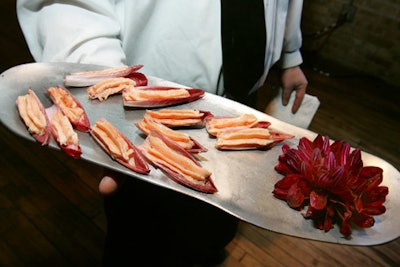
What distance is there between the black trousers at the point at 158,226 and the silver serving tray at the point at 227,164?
0.69 feet

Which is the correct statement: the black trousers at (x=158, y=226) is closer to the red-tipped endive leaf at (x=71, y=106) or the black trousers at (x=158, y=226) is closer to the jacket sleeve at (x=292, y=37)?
the red-tipped endive leaf at (x=71, y=106)

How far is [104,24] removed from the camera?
810 millimetres

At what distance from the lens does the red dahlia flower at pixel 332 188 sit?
2.19ft

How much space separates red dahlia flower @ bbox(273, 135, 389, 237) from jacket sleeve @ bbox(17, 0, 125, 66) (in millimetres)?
Result: 550

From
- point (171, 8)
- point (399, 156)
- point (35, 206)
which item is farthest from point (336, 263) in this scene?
point (35, 206)

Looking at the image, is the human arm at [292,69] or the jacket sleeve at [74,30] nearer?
the jacket sleeve at [74,30]

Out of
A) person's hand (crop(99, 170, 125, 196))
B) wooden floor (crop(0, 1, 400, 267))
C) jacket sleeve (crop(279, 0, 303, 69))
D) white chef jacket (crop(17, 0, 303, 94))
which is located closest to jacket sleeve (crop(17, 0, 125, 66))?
white chef jacket (crop(17, 0, 303, 94))

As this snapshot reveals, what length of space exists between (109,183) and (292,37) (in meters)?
0.78

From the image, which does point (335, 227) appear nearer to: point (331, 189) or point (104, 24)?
point (331, 189)

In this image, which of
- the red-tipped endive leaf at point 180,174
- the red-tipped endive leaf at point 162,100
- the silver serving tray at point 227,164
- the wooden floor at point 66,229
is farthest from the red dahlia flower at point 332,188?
the wooden floor at point 66,229

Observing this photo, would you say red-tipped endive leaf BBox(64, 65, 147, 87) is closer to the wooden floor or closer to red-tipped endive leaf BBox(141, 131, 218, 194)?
red-tipped endive leaf BBox(141, 131, 218, 194)

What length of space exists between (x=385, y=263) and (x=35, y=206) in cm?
170

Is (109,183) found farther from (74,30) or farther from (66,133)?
(74,30)

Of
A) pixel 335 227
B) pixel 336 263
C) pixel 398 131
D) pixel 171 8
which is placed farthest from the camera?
pixel 398 131
